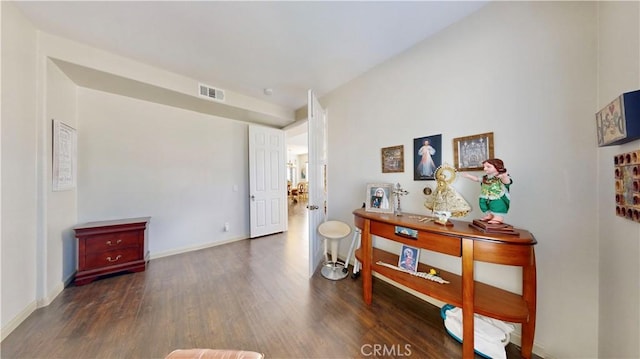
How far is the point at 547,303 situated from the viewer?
4.47 feet

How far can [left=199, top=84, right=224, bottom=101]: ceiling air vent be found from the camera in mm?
2862

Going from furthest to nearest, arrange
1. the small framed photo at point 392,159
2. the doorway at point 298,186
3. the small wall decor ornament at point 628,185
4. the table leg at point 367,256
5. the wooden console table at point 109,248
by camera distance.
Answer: the doorway at point 298,186
the wooden console table at point 109,248
the small framed photo at point 392,159
the table leg at point 367,256
the small wall decor ornament at point 628,185

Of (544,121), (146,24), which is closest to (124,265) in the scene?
(146,24)

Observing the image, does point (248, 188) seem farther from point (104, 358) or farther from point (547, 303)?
point (547, 303)

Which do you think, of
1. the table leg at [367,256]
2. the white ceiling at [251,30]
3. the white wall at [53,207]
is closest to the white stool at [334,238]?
the table leg at [367,256]

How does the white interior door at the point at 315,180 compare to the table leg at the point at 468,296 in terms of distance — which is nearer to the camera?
the table leg at the point at 468,296

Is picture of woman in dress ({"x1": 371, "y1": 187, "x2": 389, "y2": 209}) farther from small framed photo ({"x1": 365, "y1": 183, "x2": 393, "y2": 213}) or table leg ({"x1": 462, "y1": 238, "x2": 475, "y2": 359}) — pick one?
table leg ({"x1": 462, "y1": 238, "x2": 475, "y2": 359})

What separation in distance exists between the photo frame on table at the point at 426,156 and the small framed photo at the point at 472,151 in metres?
0.14

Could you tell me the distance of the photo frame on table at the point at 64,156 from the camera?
2076mm

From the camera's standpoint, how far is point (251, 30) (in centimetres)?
188

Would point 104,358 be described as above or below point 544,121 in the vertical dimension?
below

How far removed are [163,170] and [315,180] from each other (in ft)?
8.23

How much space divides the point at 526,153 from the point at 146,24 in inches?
131

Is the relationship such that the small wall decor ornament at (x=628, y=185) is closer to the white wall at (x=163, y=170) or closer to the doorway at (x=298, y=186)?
the doorway at (x=298, y=186)
